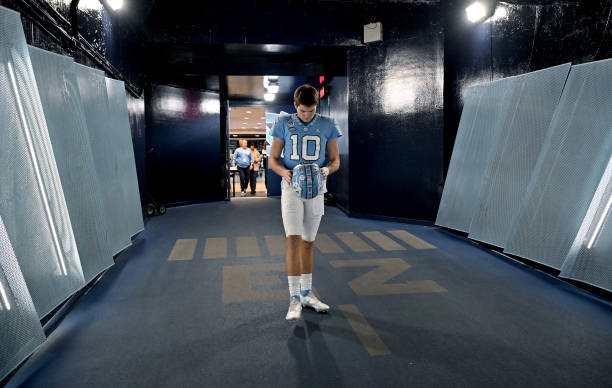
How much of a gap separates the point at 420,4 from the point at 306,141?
528cm

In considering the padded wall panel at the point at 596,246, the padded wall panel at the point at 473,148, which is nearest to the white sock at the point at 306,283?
the padded wall panel at the point at 596,246

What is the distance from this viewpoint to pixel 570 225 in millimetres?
3568

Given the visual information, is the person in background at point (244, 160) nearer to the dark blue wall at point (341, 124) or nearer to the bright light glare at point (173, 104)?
the bright light glare at point (173, 104)

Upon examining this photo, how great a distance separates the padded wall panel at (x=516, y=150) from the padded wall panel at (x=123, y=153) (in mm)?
4634

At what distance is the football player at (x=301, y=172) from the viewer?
265 centimetres

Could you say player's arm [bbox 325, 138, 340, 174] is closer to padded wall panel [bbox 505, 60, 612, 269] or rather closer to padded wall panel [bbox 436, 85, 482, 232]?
padded wall panel [bbox 505, 60, 612, 269]

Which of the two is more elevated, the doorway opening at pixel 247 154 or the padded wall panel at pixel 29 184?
the padded wall panel at pixel 29 184

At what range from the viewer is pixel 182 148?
9.48 metres

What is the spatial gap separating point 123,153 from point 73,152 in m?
1.77

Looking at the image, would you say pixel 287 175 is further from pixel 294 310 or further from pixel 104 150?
pixel 104 150

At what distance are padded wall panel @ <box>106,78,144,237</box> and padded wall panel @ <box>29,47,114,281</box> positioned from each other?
1.09m

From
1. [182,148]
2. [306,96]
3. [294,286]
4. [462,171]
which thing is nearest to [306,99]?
[306,96]

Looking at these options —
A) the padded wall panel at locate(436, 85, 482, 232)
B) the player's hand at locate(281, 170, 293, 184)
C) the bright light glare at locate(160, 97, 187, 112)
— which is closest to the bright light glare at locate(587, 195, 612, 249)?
the padded wall panel at locate(436, 85, 482, 232)

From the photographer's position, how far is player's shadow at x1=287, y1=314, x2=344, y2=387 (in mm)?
→ 1958
